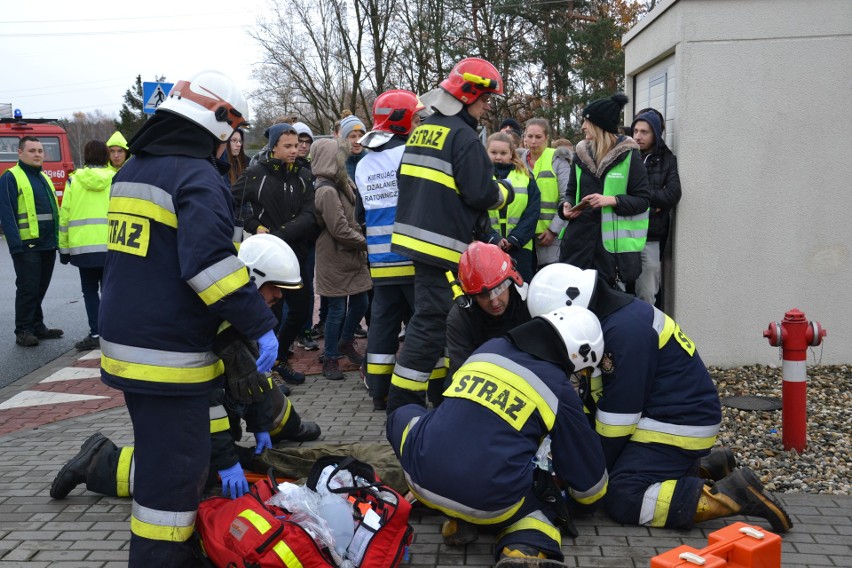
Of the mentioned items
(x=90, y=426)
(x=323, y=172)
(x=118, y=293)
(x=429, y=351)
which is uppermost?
(x=323, y=172)

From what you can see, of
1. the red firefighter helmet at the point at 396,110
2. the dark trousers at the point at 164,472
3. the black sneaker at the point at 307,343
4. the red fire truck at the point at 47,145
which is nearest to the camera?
the dark trousers at the point at 164,472

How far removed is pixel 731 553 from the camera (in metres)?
2.53

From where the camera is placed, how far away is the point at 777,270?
6.95m

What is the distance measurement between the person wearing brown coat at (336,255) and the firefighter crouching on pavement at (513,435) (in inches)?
137

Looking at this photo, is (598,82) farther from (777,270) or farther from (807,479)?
(807,479)

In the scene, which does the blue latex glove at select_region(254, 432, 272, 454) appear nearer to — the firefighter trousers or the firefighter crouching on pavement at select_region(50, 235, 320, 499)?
the firefighter crouching on pavement at select_region(50, 235, 320, 499)

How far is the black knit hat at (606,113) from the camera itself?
6555 millimetres

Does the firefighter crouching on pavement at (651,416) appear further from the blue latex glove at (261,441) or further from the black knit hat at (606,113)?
the black knit hat at (606,113)

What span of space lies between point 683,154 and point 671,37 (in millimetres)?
998

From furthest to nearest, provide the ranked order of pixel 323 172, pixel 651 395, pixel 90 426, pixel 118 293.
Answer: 1. pixel 323 172
2. pixel 90 426
3. pixel 651 395
4. pixel 118 293

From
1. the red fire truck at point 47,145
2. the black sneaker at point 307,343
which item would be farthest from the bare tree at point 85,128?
the black sneaker at point 307,343

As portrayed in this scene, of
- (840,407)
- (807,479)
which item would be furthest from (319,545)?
(840,407)

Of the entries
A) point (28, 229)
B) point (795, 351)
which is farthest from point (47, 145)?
point (795, 351)

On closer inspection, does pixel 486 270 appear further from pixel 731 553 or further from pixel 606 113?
pixel 606 113
